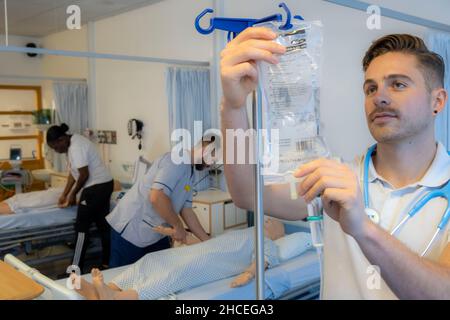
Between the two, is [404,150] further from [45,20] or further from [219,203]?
[45,20]

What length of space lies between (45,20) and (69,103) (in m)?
1.09

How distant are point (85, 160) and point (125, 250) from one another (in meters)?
1.39

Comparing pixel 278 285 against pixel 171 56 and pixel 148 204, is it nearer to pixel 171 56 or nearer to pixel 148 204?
pixel 148 204

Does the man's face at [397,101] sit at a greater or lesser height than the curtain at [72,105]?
lesser

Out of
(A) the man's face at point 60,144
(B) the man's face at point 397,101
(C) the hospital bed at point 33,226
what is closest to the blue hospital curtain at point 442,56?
(B) the man's face at point 397,101

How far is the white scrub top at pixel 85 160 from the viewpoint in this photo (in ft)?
12.8

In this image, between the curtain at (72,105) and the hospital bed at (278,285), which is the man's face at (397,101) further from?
the curtain at (72,105)

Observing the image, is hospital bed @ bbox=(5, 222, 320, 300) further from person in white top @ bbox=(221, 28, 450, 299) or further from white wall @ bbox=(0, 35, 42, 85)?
white wall @ bbox=(0, 35, 42, 85)

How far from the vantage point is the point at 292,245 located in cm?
286

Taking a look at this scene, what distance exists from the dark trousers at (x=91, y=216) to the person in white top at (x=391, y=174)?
309cm

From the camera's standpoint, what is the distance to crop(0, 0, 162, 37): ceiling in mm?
4785

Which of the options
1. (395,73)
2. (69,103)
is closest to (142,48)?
(69,103)

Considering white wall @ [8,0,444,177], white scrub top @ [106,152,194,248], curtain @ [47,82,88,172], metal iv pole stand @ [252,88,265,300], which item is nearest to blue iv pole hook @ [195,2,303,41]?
metal iv pole stand @ [252,88,265,300]

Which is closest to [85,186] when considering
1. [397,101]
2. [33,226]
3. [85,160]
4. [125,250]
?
[85,160]
